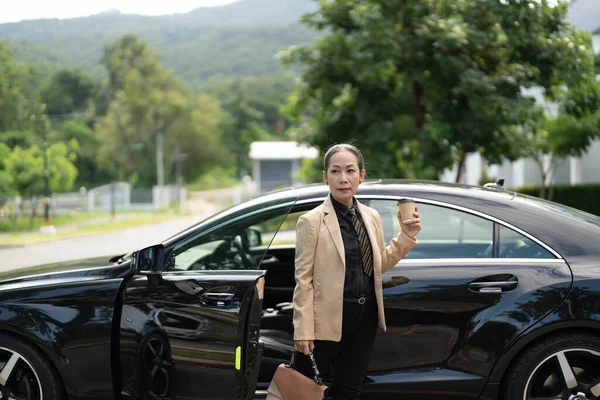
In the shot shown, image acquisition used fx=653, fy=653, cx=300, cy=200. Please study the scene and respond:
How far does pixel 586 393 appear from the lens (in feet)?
11.3

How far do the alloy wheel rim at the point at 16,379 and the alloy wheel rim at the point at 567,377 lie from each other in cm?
264

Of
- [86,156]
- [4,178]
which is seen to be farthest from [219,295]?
[86,156]

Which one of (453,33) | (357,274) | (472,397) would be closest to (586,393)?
(472,397)

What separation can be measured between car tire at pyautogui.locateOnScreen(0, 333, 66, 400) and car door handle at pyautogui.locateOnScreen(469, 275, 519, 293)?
2.31m

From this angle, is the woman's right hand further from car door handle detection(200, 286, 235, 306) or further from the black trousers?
car door handle detection(200, 286, 235, 306)

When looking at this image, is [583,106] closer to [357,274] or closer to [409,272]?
[409,272]

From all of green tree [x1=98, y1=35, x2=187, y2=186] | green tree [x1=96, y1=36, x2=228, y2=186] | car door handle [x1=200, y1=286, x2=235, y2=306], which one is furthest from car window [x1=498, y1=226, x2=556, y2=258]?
green tree [x1=98, y1=35, x2=187, y2=186]

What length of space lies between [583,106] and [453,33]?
2.90 metres

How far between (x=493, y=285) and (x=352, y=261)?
1.02 m

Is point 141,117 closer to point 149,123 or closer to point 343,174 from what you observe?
point 149,123

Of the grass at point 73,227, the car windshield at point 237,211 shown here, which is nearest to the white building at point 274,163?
the grass at point 73,227

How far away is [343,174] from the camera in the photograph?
287 cm

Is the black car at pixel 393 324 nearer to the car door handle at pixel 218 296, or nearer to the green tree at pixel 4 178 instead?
the car door handle at pixel 218 296

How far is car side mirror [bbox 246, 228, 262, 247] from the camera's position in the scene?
4680 mm
